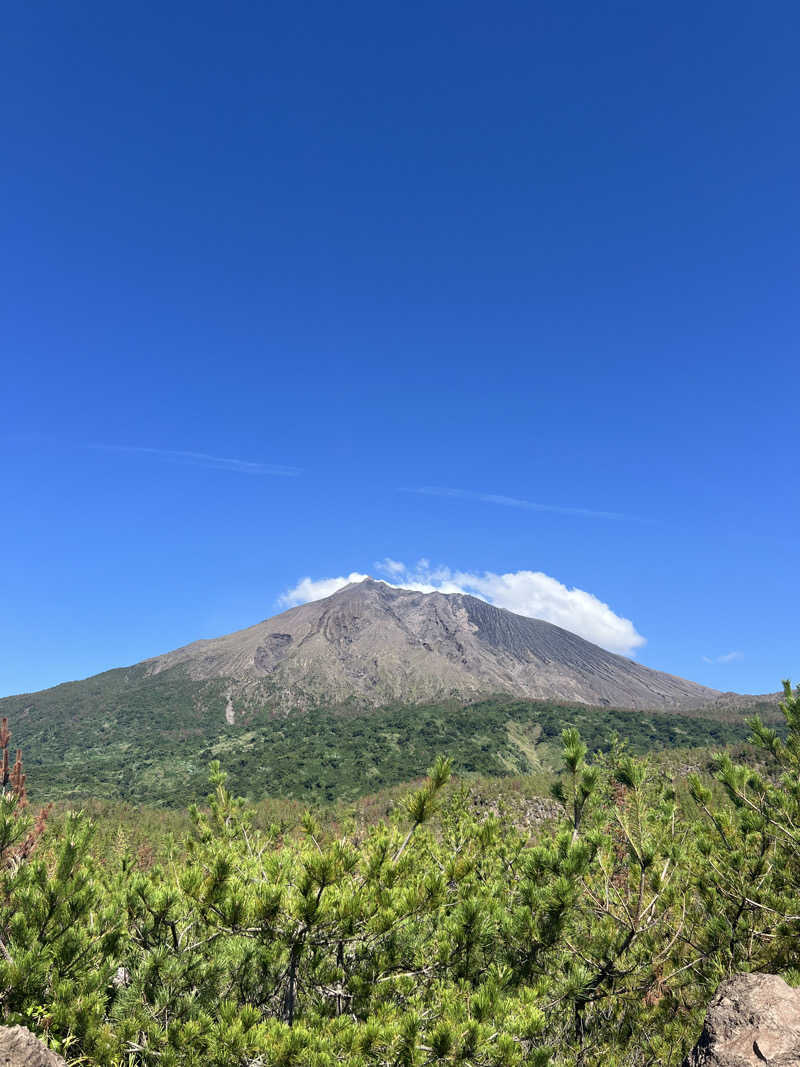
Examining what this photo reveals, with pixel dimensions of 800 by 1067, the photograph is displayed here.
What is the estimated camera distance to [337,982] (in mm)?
6074

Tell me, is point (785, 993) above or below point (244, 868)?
below

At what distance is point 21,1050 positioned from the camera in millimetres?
3887

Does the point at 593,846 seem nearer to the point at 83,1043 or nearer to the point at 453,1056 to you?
the point at 453,1056

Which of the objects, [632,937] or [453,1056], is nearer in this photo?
[453,1056]

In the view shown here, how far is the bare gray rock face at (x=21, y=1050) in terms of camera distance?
12.6 ft

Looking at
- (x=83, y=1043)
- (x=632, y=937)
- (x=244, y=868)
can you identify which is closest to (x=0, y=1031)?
(x=83, y=1043)

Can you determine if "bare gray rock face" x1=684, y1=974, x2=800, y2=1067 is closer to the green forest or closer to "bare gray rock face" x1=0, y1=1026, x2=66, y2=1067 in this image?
the green forest

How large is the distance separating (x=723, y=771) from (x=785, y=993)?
3011 mm

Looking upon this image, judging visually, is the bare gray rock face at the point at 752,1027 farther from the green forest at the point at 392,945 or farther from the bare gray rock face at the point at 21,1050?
the bare gray rock face at the point at 21,1050

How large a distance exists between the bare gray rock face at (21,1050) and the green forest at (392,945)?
835mm

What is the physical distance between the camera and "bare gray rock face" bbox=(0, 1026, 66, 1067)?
3.83 meters

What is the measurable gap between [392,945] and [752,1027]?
338cm

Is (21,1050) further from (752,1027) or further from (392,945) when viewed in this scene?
(752,1027)

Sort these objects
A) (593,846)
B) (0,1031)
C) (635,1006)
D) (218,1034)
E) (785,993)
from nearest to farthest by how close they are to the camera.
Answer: (0,1031) → (218,1034) → (785,993) → (593,846) → (635,1006)
